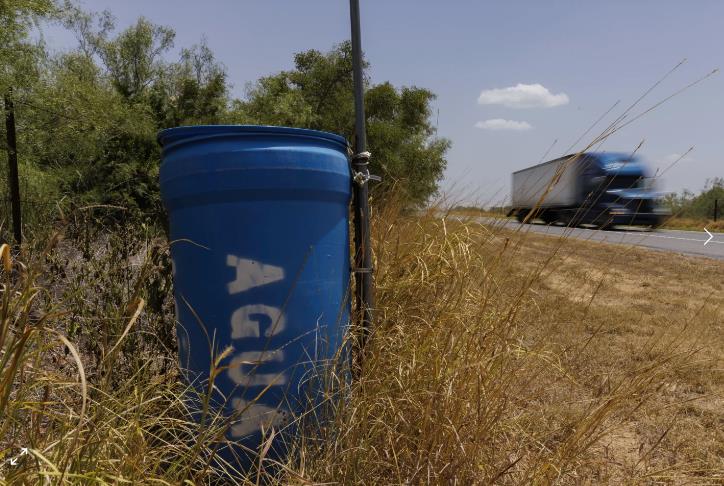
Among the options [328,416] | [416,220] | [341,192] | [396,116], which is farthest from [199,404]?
[396,116]

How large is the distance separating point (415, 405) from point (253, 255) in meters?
0.73

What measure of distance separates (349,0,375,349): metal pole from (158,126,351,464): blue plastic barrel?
0.26 meters

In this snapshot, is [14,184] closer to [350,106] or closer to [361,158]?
[361,158]

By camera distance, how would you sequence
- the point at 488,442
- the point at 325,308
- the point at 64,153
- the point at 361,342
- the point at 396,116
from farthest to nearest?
the point at 396,116, the point at 64,153, the point at 361,342, the point at 325,308, the point at 488,442

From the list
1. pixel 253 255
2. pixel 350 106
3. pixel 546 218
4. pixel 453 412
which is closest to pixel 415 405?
pixel 453 412

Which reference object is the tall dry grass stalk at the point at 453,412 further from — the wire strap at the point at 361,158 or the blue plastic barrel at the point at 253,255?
the wire strap at the point at 361,158

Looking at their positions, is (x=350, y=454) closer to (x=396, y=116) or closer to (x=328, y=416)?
(x=328, y=416)

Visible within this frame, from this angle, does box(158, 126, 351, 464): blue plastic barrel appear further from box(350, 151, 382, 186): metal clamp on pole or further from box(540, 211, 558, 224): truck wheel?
box(540, 211, 558, 224): truck wheel

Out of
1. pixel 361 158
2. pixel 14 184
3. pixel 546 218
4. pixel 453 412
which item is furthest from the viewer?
pixel 546 218

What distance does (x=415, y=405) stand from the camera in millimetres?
1840

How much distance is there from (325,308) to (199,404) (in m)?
0.55

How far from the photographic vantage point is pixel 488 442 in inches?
72.7

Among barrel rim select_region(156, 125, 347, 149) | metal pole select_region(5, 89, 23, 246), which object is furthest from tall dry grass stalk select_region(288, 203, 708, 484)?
metal pole select_region(5, 89, 23, 246)

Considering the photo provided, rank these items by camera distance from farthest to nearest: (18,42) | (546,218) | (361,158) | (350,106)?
1. (350,106)
2. (546,218)
3. (18,42)
4. (361,158)
